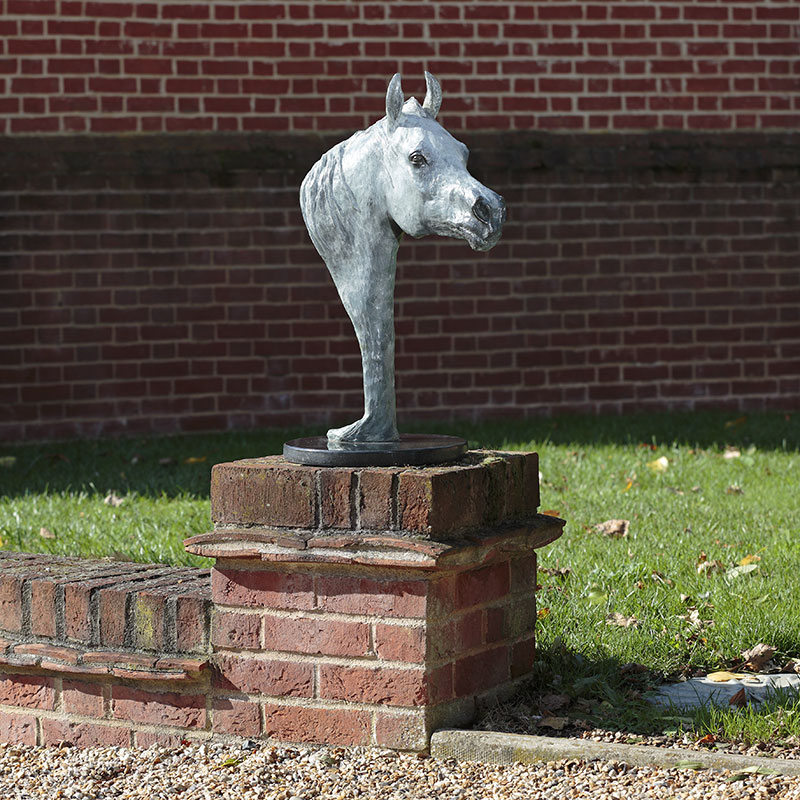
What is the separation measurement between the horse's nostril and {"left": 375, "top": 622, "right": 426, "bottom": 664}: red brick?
1057mm

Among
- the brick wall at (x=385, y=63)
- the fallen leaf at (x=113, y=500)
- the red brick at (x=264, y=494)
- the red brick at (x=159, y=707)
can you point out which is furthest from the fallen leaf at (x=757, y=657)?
the brick wall at (x=385, y=63)

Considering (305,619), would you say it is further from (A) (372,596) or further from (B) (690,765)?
(B) (690,765)

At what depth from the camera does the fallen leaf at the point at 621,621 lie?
4508 millimetres

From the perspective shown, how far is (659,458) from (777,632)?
332cm

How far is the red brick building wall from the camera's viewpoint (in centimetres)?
930

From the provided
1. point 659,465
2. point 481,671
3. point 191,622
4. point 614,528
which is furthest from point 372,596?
point 659,465

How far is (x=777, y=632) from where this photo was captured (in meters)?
4.38

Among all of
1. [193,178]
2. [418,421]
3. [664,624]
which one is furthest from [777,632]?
[193,178]

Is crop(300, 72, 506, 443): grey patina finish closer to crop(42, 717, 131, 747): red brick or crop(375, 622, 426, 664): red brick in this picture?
crop(375, 622, 426, 664): red brick

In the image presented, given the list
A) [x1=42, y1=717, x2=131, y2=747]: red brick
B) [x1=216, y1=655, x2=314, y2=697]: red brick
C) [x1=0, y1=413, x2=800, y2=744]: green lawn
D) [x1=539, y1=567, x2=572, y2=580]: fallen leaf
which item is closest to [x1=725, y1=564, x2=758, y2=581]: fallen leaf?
[x1=0, y1=413, x2=800, y2=744]: green lawn

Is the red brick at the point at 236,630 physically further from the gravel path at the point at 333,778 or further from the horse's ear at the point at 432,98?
the horse's ear at the point at 432,98

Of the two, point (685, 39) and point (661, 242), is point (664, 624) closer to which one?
point (661, 242)

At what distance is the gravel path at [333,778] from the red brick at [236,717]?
48 millimetres

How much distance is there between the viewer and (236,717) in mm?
3684
